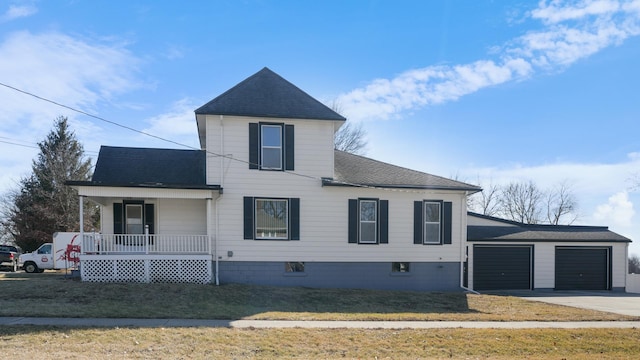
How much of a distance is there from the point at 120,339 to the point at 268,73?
40.0ft

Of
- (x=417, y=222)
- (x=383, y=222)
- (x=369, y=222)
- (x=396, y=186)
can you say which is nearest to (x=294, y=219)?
(x=369, y=222)

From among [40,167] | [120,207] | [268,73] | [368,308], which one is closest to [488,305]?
[368,308]

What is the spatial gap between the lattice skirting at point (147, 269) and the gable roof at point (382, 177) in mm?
5461

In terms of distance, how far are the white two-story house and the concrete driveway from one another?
12.0 feet

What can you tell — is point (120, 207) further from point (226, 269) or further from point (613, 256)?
point (613, 256)

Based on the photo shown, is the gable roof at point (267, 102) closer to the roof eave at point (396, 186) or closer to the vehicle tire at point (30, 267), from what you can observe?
the roof eave at point (396, 186)

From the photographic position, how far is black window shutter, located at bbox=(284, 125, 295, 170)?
15203 mm

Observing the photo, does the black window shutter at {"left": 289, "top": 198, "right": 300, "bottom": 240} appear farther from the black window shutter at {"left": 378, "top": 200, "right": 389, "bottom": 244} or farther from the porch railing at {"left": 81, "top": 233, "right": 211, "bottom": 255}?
the black window shutter at {"left": 378, "top": 200, "right": 389, "bottom": 244}

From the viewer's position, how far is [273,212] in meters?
15.2

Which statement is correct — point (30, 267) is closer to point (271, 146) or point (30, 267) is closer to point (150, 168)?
point (150, 168)

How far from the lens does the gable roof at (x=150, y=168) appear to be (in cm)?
1439

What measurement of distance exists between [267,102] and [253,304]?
24.9 feet

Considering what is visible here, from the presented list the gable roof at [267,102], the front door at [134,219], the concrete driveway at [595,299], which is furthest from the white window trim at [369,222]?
the front door at [134,219]

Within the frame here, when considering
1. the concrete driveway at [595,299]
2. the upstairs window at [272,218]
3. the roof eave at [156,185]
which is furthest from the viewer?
the upstairs window at [272,218]
